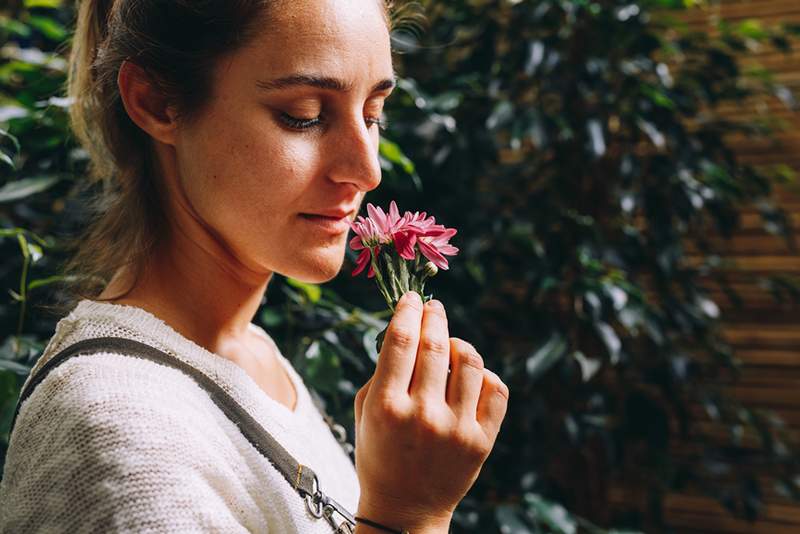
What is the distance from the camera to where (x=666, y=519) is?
1963 millimetres

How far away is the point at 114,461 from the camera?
1.69 ft

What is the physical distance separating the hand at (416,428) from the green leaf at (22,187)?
2.10ft

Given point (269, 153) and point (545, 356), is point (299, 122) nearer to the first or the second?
point (269, 153)

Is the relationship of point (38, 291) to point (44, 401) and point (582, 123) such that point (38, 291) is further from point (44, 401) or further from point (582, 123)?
point (582, 123)

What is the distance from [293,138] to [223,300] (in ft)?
0.70

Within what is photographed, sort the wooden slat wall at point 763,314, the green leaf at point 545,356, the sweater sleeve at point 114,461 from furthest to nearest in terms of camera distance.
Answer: the wooden slat wall at point 763,314 < the green leaf at point 545,356 < the sweater sleeve at point 114,461

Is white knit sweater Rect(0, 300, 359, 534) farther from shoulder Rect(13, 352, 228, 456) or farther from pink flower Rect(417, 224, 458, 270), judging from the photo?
pink flower Rect(417, 224, 458, 270)

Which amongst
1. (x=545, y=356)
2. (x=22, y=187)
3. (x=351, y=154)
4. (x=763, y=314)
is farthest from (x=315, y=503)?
(x=763, y=314)

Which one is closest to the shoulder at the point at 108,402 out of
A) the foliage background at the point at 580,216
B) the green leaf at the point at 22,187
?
the green leaf at the point at 22,187

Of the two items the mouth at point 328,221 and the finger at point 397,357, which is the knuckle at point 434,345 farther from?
the mouth at point 328,221

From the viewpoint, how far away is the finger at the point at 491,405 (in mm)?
608

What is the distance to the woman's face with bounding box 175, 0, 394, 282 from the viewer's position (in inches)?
25.4

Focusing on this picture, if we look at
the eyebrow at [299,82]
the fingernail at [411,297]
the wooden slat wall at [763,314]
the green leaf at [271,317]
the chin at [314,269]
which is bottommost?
the wooden slat wall at [763,314]

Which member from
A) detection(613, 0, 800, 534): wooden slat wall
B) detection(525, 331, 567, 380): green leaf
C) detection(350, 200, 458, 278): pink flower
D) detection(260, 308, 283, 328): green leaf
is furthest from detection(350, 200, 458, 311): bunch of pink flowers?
→ detection(613, 0, 800, 534): wooden slat wall
